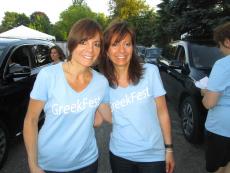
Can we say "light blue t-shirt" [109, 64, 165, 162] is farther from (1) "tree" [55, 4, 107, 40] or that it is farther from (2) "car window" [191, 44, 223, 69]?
(1) "tree" [55, 4, 107, 40]

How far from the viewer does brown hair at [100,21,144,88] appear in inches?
91.9

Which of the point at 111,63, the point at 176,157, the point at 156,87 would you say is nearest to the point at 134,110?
the point at 156,87

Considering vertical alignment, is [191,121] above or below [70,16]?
above

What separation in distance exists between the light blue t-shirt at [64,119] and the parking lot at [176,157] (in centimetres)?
233

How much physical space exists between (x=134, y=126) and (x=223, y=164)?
120 cm

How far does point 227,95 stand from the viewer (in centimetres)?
280

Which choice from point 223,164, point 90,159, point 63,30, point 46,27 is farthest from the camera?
point 46,27

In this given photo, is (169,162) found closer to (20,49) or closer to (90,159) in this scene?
(90,159)

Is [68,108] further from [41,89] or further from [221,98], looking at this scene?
[221,98]

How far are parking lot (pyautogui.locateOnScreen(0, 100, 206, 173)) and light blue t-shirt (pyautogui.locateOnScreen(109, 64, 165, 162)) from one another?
2.11 metres

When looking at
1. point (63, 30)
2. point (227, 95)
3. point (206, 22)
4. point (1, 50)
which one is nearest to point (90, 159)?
point (227, 95)

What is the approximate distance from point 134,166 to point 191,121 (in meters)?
3.10

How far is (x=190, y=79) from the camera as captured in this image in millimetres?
5488

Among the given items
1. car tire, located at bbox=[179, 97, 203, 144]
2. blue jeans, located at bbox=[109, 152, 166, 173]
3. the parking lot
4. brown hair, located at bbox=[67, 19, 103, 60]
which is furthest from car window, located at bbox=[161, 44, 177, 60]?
brown hair, located at bbox=[67, 19, 103, 60]
